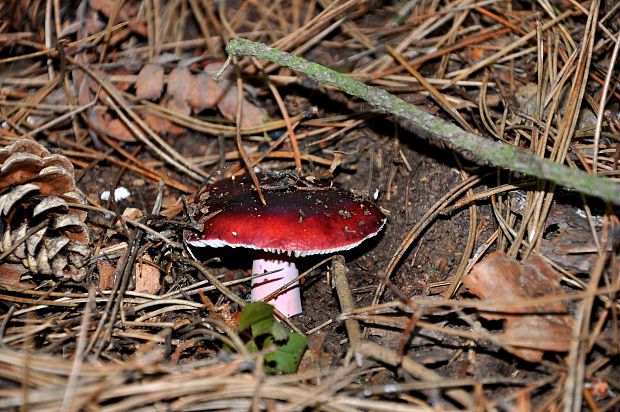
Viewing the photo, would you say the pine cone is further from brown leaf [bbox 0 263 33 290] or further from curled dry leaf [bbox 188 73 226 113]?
curled dry leaf [bbox 188 73 226 113]

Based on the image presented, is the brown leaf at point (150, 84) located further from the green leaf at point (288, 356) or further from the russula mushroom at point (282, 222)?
the green leaf at point (288, 356)

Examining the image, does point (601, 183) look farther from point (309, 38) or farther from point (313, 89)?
point (309, 38)

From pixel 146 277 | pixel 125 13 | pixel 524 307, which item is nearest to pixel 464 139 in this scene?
pixel 524 307

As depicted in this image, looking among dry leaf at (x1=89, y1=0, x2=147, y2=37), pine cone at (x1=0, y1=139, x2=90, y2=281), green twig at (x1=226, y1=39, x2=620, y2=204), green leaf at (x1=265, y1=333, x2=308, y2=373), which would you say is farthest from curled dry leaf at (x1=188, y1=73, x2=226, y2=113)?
green leaf at (x1=265, y1=333, x2=308, y2=373)

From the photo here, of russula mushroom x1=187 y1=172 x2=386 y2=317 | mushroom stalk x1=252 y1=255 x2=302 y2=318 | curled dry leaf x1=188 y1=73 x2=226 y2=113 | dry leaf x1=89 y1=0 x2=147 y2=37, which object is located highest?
dry leaf x1=89 y1=0 x2=147 y2=37

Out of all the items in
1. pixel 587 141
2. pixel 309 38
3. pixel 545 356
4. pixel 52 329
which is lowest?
pixel 545 356

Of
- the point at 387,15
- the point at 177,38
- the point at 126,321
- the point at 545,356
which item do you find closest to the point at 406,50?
the point at 387,15
